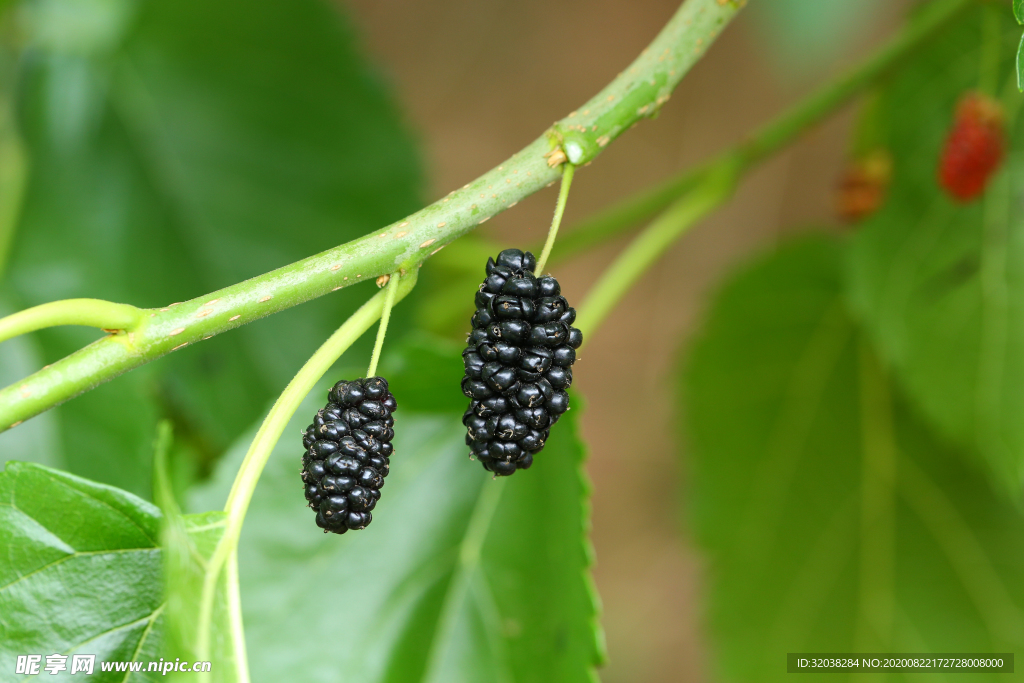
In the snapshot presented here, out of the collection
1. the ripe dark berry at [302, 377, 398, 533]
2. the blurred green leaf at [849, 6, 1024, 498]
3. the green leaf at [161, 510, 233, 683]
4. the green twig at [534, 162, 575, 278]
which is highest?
the blurred green leaf at [849, 6, 1024, 498]

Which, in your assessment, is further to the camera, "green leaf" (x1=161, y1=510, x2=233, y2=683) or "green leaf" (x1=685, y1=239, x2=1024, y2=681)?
"green leaf" (x1=685, y1=239, x2=1024, y2=681)

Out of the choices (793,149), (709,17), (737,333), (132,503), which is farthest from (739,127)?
(132,503)

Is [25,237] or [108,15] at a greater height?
[108,15]

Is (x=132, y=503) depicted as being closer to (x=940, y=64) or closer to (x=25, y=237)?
(x=25, y=237)

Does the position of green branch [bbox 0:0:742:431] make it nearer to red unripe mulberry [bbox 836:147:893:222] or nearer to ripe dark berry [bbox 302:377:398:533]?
ripe dark berry [bbox 302:377:398:533]

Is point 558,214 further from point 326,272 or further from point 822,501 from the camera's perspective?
point 822,501

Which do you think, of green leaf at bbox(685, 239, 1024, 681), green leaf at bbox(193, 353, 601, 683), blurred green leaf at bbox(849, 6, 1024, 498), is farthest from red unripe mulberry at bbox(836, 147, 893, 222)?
green leaf at bbox(193, 353, 601, 683)

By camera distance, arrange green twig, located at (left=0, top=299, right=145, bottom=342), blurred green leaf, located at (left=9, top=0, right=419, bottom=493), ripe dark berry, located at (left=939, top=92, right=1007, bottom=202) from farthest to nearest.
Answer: blurred green leaf, located at (left=9, top=0, right=419, bottom=493) → ripe dark berry, located at (left=939, top=92, right=1007, bottom=202) → green twig, located at (left=0, top=299, right=145, bottom=342)
